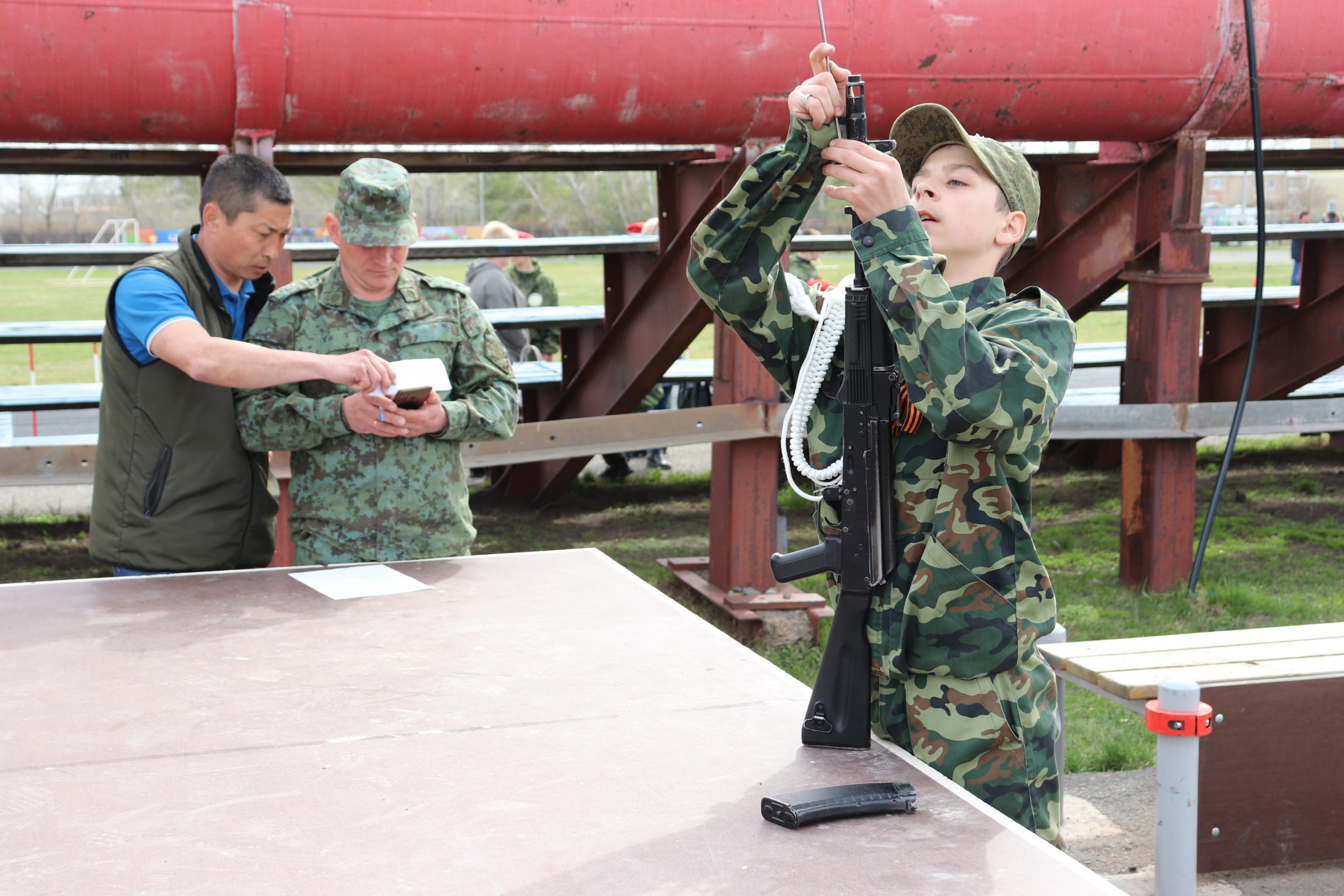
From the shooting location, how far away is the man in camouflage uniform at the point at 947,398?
1707mm

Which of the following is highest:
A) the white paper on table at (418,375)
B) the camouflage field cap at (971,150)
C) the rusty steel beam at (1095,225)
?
the rusty steel beam at (1095,225)

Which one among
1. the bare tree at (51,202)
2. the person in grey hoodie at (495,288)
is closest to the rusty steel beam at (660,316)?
the person in grey hoodie at (495,288)

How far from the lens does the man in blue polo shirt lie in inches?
113

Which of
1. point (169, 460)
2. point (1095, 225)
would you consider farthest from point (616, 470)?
point (169, 460)

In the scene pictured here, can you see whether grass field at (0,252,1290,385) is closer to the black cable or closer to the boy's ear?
the black cable

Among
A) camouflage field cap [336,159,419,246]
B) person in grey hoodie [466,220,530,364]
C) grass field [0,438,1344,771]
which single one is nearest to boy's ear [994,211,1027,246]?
camouflage field cap [336,159,419,246]

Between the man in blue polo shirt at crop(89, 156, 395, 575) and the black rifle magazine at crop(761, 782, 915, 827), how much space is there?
5.34 ft

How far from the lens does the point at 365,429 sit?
9.76 feet

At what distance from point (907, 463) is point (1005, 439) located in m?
0.18

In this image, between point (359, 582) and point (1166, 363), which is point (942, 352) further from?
point (1166, 363)

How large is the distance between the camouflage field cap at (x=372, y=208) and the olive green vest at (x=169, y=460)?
369mm

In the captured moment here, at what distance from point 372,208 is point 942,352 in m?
1.81

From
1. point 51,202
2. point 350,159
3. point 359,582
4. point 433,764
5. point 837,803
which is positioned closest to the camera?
point 837,803

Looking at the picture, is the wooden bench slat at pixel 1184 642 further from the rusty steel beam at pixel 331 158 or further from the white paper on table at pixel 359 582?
the rusty steel beam at pixel 331 158
